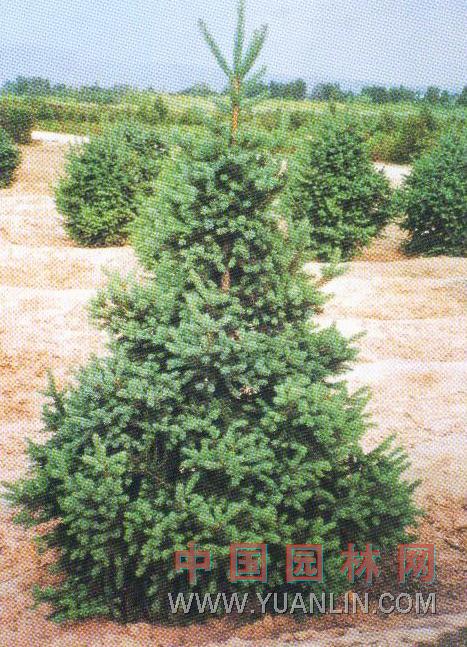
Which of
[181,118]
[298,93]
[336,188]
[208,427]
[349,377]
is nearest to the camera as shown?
[208,427]

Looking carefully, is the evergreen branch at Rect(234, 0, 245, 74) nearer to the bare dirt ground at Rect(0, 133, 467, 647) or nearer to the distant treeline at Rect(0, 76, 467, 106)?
the bare dirt ground at Rect(0, 133, 467, 647)

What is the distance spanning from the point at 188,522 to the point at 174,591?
1.69ft

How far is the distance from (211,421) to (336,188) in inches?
317

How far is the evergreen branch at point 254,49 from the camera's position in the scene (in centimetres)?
319

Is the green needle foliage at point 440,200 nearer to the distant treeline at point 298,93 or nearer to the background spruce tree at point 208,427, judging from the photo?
the background spruce tree at point 208,427

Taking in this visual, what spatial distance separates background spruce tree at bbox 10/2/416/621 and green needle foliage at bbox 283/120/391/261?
24.2ft

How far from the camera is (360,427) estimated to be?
337cm

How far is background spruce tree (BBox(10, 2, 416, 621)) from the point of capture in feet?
10.1

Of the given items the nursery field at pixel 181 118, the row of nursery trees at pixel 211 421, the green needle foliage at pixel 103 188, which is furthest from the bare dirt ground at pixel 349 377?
the nursery field at pixel 181 118

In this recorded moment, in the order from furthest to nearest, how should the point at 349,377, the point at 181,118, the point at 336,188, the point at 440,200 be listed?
the point at 181,118 → the point at 440,200 → the point at 336,188 → the point at 349,377

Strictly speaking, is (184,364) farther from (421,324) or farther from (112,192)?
(112,192)

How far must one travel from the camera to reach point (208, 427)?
10.3 feet

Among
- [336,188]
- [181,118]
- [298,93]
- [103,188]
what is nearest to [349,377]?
[336,188]

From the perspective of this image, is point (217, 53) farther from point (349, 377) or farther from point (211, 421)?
point (349, 377)
